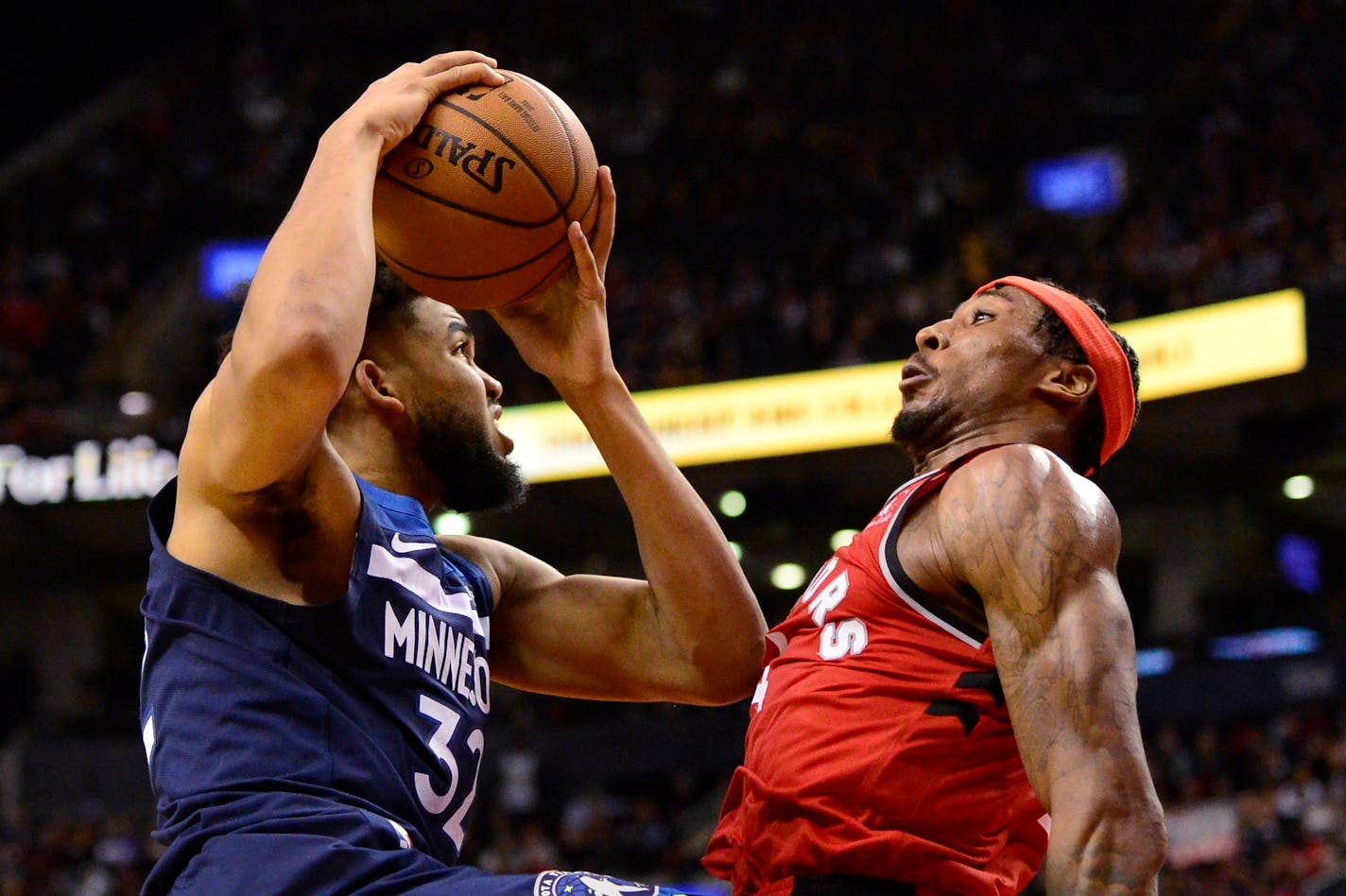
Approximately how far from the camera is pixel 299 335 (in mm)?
2178

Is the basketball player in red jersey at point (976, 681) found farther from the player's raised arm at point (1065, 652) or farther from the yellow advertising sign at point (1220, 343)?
the yellow advertising sign at point (1220, 343)

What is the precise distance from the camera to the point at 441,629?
2.76 meters

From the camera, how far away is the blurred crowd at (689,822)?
10.7 m

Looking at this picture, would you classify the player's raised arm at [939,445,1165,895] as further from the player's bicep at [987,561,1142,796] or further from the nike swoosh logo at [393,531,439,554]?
the nike swoosh logo at [393,531,439,554]

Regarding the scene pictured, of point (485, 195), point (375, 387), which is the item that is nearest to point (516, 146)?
point (485, 195)

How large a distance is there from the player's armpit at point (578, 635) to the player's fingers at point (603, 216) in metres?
0.71

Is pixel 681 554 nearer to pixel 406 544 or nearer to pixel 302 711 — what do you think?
pixel 406 544

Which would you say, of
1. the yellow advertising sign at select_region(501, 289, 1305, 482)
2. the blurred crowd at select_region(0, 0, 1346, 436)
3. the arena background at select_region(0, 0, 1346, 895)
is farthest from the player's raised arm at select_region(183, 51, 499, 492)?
the blurred crowd at select_region(0, 0, 1346, 436)

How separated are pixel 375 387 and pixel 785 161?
17.4 metres

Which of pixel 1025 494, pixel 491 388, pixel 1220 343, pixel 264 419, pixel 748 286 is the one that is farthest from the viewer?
pixel 748 286

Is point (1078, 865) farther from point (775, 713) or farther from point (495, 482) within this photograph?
point (495, 482)

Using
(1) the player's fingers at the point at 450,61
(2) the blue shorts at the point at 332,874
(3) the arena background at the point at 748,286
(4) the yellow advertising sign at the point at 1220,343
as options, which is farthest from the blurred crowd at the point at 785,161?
(2) the blue shorts at the point at 332,874

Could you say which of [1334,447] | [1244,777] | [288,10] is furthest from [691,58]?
[1244,777]

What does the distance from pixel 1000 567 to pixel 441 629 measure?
41.5 inches
